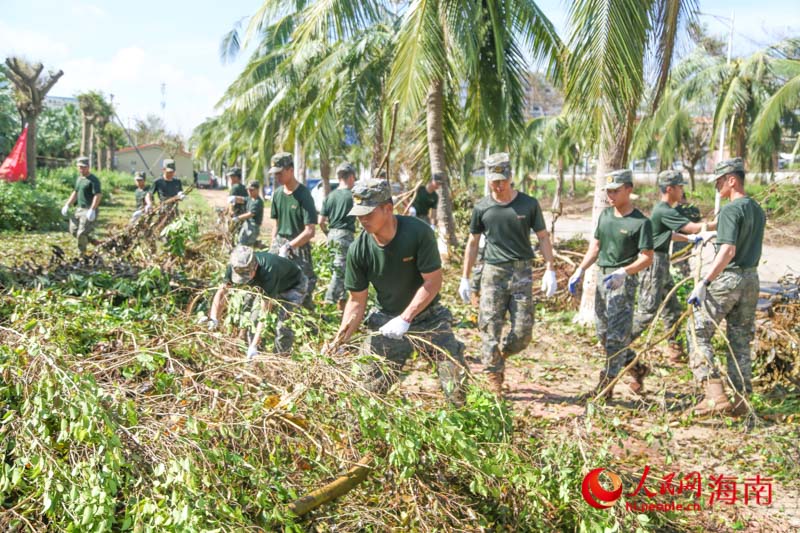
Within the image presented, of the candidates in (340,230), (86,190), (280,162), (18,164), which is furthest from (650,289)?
(18,164)

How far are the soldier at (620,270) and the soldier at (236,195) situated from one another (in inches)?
292

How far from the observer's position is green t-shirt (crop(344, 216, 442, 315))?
4.27 m

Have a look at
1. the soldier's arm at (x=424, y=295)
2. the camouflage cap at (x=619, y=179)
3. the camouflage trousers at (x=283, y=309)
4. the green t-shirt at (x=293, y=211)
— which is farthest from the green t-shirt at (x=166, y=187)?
the soldier's arm at (x=424, y=295)

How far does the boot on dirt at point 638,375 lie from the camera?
5.68 metres

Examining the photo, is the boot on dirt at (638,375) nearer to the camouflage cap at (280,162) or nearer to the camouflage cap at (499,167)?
the camouflage cap at (499,167)

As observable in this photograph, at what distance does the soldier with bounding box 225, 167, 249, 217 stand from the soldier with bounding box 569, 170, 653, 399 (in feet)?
24.4

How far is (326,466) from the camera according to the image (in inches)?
126

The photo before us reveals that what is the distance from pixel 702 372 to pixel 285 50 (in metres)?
15.7

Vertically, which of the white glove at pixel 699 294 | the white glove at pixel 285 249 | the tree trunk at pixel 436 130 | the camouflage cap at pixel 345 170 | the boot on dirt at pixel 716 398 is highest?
the tree trunk at pixel 436 130

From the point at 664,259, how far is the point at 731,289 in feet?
4.70

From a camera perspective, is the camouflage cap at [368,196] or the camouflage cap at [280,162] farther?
the camouflage cap at [280,162]

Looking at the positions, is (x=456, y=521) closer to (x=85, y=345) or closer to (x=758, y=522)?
(x=758, y=522)

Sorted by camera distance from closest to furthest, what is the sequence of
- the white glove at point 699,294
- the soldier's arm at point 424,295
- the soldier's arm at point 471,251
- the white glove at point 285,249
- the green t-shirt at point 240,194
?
1. the soldier's arm at point 424,295
2. the white glove at point 699,294
3. the soldier's arm at point 471,251
4. the white glove at point 285,249
5. the green t-shirt at point 240,194

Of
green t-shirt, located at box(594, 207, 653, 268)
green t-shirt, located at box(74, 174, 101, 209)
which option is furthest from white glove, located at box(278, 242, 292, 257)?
green t-shirt, located at box(74, 174, 101, 209)
